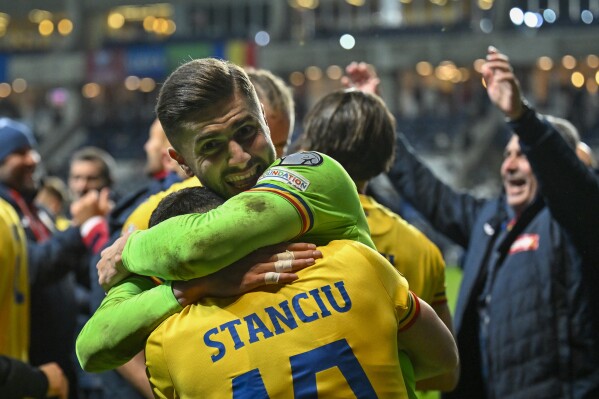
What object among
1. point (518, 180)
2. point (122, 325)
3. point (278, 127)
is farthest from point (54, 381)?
point (518, 180)

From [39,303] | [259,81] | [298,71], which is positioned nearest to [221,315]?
[259,81]

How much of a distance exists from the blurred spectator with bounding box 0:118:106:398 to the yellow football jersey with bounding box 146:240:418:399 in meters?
3.04

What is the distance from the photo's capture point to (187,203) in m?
2.48

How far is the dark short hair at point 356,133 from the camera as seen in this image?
135 inches

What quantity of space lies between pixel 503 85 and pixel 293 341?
2.03 m

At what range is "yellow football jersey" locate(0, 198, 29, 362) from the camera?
442cm

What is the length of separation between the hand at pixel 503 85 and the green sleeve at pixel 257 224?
→ 5.64ft

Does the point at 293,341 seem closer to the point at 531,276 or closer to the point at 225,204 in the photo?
the point at 225,204

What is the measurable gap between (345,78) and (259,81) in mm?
948

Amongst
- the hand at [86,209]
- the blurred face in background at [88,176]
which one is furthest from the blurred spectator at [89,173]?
the hand at [86,209]

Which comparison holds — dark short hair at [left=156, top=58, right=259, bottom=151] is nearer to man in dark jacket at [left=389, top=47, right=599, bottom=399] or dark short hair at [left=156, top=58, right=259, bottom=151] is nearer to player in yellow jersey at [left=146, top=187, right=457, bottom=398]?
player in yellow jersey at [left=146, top=187, right=457, bottom=398]

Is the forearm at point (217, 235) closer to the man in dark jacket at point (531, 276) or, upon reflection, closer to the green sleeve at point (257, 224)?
the green sleeve at point (257, 224)

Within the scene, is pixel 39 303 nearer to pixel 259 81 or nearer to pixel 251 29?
pixel 259 81

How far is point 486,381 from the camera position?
4566 millimetres
